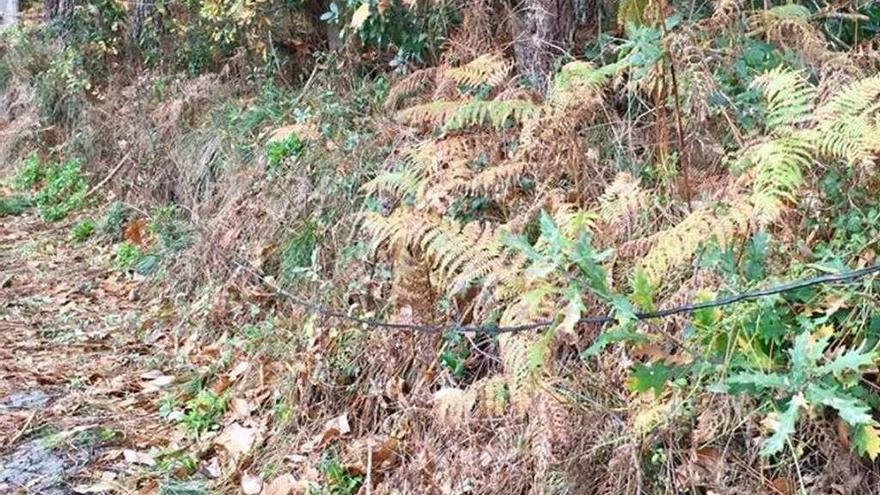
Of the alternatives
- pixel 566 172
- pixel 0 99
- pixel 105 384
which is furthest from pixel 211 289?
pixel 0 99

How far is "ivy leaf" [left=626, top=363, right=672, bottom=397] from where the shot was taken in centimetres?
170

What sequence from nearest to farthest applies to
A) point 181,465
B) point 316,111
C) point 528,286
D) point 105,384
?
point 528,286 → point 181,465 → point 105,384 → point 316,111

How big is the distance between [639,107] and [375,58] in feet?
6.65

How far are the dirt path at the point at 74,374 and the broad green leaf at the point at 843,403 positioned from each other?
196 centimetres

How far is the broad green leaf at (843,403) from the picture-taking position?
1457 mm

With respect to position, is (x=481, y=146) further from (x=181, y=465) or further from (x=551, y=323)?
(x=181, y=465)

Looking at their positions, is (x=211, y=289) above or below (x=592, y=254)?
below

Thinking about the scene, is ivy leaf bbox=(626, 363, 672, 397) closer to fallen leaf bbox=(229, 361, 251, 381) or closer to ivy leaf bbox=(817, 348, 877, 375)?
ivy leaf bbox=(817, 348, 877, 375)

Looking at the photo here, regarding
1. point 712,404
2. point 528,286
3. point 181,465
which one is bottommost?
point 181,465

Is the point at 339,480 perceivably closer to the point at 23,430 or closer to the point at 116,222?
the point at 23,430

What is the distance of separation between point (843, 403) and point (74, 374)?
2855 mm

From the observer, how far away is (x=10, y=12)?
30.6 ft

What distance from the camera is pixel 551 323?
175 cm

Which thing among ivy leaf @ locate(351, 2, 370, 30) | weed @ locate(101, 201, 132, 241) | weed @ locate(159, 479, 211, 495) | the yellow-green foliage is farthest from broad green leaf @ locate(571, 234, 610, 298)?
weed @ locate(101, 201, 132, 241)
